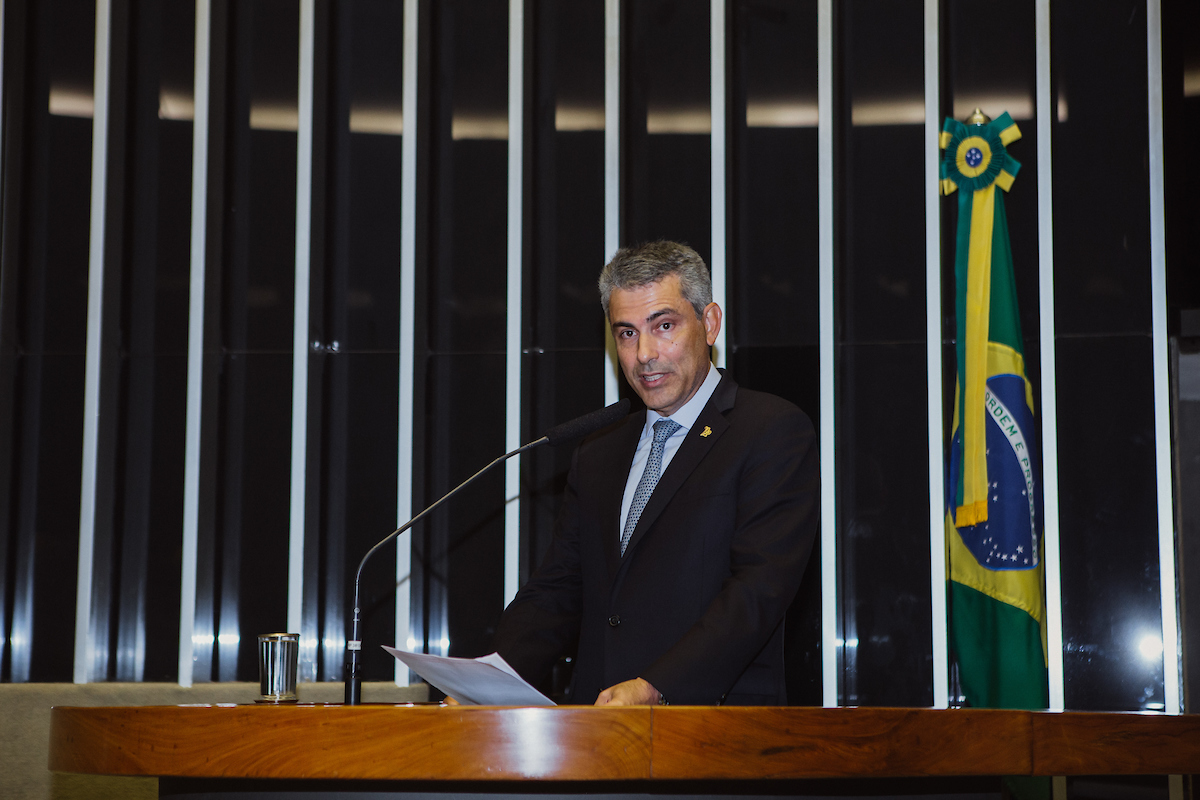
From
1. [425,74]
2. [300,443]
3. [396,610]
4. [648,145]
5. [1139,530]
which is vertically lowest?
[396,610]

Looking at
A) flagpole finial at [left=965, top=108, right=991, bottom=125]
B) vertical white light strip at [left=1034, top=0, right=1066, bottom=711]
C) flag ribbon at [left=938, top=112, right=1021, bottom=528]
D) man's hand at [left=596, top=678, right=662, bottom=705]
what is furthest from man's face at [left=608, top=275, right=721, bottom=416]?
flagpole finial at [left=965, top=108, right=991, bottom=125]

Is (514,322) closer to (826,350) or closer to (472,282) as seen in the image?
(472,282)

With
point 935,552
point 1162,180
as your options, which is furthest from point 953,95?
point 935,552

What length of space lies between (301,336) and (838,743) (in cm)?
302

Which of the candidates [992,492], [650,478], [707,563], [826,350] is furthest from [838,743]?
[826,350]

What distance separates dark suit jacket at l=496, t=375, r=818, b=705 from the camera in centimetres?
193

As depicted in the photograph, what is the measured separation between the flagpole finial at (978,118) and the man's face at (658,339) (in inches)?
77.1

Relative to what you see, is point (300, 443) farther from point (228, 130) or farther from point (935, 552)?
point (935, 552)

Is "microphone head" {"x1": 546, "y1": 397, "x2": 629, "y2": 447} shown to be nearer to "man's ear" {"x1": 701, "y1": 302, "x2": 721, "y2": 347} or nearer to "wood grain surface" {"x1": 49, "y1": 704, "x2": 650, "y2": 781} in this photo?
"man's ear" {"x1": 701, "y1": 302, "x2": 721, "y2": 347}

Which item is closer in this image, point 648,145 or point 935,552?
point 935,552

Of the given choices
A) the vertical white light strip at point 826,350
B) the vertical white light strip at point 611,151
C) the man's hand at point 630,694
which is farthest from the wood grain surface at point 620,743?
the vertical white light strip at point 611,151

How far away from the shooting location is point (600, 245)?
3.88 metres

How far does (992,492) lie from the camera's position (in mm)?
3488

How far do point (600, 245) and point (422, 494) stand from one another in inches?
42.7
